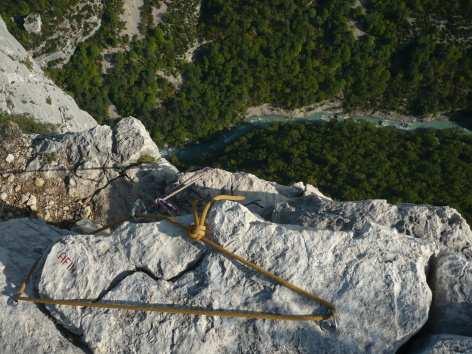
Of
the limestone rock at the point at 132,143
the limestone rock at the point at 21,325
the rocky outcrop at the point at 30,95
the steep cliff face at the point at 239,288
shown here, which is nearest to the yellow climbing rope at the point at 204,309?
the steep cliff face at the point at 239,288

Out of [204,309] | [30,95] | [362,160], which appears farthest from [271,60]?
[204,309]

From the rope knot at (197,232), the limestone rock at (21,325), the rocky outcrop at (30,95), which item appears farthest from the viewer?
the rocky outcrop at (30,95)

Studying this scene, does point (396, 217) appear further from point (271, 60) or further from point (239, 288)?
point (271, 60)

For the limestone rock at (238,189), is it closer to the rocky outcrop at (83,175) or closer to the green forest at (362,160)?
the rocky outcrop at (83,175)

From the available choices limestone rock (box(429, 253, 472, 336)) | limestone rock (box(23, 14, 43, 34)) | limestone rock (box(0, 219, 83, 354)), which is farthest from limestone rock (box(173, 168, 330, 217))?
limestone rock (box(23, 14, 43, 34))

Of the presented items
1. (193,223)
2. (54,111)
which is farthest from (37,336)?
(54,111)

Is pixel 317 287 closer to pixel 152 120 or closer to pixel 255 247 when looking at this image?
pixel 255 247
